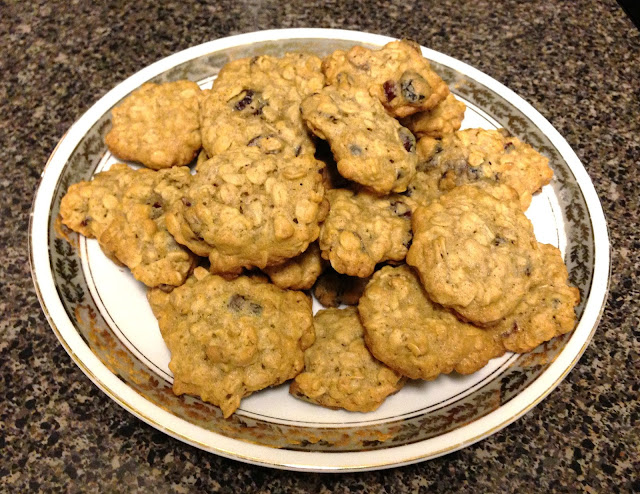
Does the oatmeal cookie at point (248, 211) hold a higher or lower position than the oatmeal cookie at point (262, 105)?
lower

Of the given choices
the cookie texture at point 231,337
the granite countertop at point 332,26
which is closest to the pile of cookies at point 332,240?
the cookie texture at point 231,337

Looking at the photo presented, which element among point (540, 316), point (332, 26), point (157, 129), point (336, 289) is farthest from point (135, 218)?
point (332, 26)

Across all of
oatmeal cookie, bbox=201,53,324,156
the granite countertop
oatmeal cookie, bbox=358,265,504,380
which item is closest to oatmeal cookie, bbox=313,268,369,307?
oatmeal cookie, bbox=358,265,504,380

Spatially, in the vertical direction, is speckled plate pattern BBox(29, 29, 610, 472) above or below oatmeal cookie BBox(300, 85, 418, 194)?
below

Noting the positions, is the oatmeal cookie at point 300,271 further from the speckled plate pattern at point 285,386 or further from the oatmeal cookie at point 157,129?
the oatmeal cookie at point 157,129

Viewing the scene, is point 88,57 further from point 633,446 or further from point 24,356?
point 633,446

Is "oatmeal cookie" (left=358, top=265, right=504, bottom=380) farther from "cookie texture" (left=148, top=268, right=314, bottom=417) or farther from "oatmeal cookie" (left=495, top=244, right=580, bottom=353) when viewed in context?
"cookie texture" (left=148, top=268, right=314, bottom=417)

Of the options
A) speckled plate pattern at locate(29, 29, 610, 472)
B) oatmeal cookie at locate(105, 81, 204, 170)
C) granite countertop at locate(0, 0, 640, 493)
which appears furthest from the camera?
oatmeal cookie at locate(105, 81, 204, 170)
